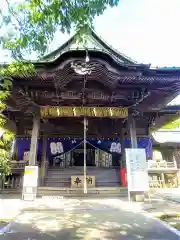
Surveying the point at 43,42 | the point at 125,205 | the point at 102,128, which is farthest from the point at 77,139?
the point at 43,42

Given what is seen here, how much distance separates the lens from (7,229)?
15.5 ft

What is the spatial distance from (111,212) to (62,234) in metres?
2.66

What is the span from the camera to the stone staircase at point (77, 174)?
11258mm

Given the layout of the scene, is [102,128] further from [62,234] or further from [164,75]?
[62,234]

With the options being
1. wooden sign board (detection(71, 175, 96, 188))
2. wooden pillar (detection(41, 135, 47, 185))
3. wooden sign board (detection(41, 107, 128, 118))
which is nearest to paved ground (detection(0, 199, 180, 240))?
wooden sign board (detection(71, 175, 96, 188))

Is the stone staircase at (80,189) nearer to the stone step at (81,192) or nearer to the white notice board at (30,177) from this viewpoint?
the stone step at (81,192)

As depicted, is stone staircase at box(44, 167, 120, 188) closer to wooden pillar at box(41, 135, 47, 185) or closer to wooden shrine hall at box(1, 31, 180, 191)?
wooden shrine hall at box(1, 31, 180, 191)

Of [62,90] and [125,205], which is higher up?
[62,90]

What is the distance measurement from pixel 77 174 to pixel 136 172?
4340 millimetres

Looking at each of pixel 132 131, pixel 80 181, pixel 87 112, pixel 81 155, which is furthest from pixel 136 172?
pixel 81 155

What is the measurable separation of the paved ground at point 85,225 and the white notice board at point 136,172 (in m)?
1.28

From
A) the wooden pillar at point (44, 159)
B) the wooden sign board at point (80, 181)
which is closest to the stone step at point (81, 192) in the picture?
the wooden sign board at point (80, 181)

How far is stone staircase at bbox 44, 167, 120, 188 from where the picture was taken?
11.3 m

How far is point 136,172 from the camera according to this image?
27.7 ft
